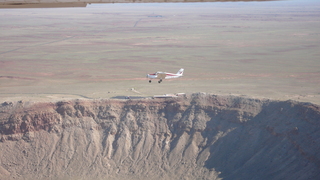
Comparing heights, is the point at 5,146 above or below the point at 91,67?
below

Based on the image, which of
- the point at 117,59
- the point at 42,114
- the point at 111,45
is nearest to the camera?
the point at 42,114

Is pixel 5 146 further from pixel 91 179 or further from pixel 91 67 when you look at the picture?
pixel 91 67

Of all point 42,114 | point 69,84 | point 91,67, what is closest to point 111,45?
point 91,67

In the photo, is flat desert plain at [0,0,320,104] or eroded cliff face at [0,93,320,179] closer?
eroded cliff face at [0,93,320,179]

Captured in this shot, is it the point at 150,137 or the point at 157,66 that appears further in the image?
the point at 157,66

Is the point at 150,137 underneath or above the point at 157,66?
underneath

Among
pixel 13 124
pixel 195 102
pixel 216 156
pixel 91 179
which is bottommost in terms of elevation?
pixel 91 179

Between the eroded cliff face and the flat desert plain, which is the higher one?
the flat desert plain

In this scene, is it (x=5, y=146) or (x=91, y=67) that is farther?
(x=91, y=67)

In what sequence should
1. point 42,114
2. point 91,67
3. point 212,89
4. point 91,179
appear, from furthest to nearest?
point 91,67, point 212,89, point 42,114, point 91,179
